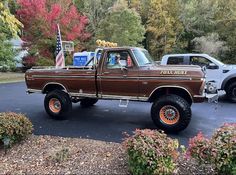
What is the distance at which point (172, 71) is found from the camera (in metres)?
6.64

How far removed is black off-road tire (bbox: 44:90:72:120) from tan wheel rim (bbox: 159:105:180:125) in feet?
8.49

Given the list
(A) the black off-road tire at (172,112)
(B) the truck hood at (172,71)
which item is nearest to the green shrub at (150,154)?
(A) the black off-road tire at (172,112)

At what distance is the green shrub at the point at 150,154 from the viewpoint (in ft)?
12.5

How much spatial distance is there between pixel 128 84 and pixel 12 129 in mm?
2981

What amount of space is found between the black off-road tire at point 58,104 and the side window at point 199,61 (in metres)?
5.66

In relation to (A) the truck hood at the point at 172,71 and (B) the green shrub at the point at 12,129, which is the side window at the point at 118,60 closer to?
(A) the truck hood at the point at 172,71

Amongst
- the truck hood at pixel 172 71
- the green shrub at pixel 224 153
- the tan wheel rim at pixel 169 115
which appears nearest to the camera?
the green shrub at pixel 224 153

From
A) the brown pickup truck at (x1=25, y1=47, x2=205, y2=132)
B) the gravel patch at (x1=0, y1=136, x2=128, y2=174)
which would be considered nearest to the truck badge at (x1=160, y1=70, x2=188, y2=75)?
the brown pickup truck at (x1=25, y1=47, x2=205, y2=132)

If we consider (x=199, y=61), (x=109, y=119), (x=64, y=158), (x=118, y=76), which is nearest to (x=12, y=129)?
(x=64, y=158)

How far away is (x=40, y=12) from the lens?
70.3ft

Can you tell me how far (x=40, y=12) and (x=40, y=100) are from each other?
12319mm

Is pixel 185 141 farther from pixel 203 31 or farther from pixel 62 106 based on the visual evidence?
pixel 203 31

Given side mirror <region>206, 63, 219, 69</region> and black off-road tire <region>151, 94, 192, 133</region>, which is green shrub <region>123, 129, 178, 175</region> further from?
side mirror <region>206, 63, 219, 69</region>

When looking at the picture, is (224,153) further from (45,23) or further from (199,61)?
(45,23)
